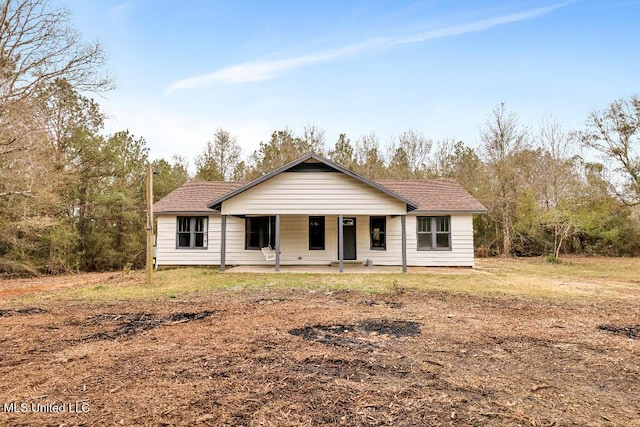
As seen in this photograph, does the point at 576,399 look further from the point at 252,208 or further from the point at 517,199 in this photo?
the point at 517,199

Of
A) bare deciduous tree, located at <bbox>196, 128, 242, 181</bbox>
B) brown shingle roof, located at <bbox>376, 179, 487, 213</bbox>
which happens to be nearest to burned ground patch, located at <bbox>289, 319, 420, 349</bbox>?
brown shingle roof, located at <bbox>376, 179, 487, 213</bbox>

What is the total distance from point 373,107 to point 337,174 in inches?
459

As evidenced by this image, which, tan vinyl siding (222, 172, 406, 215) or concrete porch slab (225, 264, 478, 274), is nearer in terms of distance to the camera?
tan vinyl siding (222, 172, 406, 215)

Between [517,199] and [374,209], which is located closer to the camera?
[374,209]

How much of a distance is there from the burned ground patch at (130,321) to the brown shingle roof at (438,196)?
9.33 meters

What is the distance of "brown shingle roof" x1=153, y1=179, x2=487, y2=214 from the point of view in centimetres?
1412

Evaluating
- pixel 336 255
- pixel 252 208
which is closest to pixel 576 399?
pixel 252 208

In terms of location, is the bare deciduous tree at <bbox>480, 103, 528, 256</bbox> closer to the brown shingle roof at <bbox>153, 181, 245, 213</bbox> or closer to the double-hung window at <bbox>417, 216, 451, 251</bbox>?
the double-hung window at <bbox>417, 216, 451, 251</bbox>

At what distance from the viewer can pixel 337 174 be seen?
12477 mm

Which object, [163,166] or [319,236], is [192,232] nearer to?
[319,236]

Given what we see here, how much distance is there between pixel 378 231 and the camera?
47.9ft

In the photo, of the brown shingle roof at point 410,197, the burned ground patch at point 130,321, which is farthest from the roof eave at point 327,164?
the burned ground patch at point 130,321

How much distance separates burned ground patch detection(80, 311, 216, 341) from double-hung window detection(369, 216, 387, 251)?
363 inches

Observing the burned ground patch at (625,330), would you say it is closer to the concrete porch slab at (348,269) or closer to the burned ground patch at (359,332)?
the burned ground patch at (359,332)
